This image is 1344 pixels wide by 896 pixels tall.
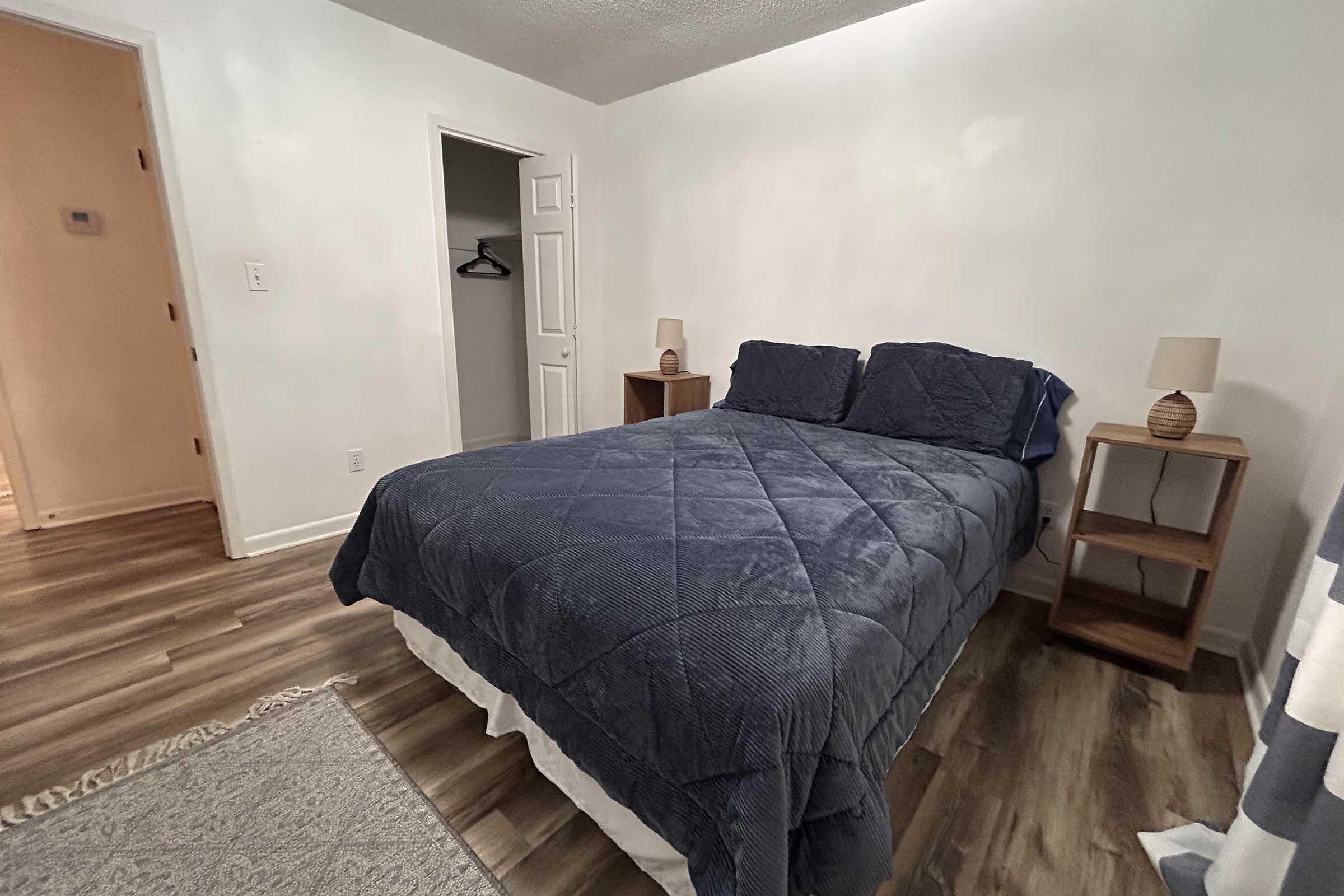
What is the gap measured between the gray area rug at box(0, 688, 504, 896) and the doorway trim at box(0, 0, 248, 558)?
54.7 inches

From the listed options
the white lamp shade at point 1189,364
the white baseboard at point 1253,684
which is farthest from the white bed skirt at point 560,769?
the white lamp shade at point 1189,364

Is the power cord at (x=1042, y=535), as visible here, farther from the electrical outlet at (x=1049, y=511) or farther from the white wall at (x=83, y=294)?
the white wall at (x=83, y=294)

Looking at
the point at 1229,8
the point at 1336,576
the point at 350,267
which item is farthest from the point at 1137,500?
the point at 350,267

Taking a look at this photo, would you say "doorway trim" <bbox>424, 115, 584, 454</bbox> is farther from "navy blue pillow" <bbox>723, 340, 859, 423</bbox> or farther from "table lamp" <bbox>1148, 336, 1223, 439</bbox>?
"table lamp" <bbox>1148, 336, 1223, 439</bbox>

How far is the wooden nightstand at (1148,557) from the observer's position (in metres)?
1.65

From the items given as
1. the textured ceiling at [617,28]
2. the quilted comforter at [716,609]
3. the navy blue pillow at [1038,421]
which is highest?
the textured ceiling at [617,28]

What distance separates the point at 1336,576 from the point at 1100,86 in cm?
196

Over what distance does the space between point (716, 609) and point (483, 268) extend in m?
4.00

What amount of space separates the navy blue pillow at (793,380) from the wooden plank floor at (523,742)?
1.11 metres

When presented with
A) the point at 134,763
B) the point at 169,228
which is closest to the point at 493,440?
the point at 169,228

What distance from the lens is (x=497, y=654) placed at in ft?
4.22

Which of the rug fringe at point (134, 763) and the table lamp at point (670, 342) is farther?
the table lamp at point (670, 342)

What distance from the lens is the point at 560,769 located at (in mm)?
1263

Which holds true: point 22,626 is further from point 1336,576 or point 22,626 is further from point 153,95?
point 1336,576
